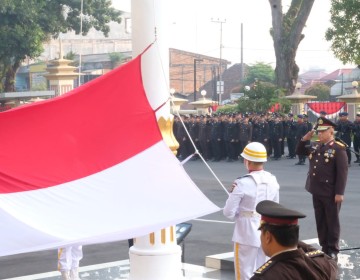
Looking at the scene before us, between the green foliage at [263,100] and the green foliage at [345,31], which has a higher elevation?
the green foliage at [345,31]

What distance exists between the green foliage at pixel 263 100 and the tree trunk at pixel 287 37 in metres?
1.12

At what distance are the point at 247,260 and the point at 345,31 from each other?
86.8ft

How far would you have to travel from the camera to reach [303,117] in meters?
29.0

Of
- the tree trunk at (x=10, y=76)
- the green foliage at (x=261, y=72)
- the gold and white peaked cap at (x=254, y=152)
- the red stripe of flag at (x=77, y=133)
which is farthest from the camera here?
the green foliage at (x=261, y=72)

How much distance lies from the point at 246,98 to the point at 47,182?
30.5m

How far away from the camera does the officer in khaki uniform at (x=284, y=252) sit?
4129 millimetres

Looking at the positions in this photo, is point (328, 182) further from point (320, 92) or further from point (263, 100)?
point (320, 92)

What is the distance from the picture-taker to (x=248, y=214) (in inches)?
314

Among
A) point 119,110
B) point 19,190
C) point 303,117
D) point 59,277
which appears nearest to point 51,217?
point 19,190

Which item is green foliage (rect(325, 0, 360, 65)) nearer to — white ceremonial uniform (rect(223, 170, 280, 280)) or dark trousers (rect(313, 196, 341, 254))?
dark trousers (rect(313, 196, 341, 254))

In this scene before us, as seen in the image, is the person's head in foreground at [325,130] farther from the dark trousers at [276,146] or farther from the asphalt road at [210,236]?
the dark trousers at [276,146]

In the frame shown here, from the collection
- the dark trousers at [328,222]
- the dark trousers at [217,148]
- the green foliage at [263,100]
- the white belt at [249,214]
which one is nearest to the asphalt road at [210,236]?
the dark trousers at [328,222]

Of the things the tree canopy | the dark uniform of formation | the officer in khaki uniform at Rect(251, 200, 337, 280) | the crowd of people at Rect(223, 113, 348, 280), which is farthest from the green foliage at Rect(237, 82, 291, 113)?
the officer in khaki uniform at Rect(251, 200, 337, 280)

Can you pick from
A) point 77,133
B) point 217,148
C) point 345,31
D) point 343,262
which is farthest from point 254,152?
point 345,31
